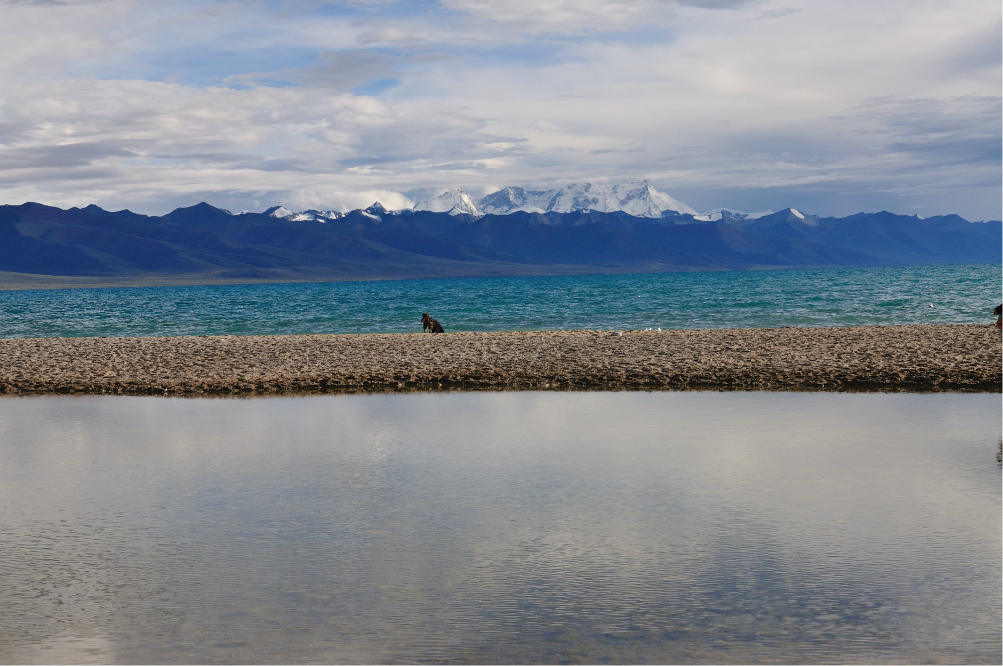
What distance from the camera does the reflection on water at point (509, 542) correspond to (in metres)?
6.14

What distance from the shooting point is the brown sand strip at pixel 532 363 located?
60.0 ft

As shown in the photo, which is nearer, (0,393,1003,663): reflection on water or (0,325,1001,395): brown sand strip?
(0,393,1003,663): reflection on water

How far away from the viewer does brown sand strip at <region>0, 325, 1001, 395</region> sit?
1828 centimetres

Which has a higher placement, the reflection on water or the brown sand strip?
the brown sand strip

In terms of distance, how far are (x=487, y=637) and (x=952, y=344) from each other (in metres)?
19.3

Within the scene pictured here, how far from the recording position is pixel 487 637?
20.1 ft

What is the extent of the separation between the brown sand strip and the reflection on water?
4289 mm

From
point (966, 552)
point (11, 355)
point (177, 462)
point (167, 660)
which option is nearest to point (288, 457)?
point (177, 462)

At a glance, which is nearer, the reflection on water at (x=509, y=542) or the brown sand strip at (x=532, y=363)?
the reflection on water at (x=509, y=542)

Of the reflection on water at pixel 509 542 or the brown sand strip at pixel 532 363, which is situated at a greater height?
the brown sand strip at pixel 532 363

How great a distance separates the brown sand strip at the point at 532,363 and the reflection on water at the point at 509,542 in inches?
169

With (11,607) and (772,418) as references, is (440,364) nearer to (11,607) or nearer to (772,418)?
(772,418)

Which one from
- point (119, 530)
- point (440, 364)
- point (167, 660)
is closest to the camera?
point (167, 660)

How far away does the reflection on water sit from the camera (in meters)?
6.14
